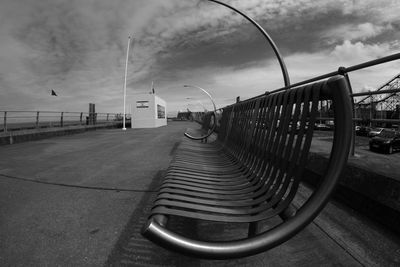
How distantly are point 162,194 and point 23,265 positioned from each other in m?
1.14

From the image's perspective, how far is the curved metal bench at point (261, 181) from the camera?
122cm

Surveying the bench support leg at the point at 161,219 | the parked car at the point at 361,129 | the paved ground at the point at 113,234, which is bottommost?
the paved ground at the point at 113,234

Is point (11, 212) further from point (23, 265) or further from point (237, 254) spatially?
point (237, 254)

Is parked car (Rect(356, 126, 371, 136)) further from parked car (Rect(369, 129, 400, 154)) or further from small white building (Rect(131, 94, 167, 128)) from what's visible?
small white building (Rect(131, 94, 167, 128))

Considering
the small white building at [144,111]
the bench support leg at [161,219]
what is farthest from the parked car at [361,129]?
the small white building at [144,111]

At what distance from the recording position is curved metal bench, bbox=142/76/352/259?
4.02ft

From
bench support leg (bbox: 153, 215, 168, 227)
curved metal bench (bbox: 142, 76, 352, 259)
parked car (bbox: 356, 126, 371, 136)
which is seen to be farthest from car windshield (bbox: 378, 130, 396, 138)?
bench support leg (bbox: 153, 215, 168, 227)

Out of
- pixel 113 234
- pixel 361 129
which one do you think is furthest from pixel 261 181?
pixel 361 129

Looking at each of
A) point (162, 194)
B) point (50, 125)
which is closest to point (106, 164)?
Answer: point (162, 194)

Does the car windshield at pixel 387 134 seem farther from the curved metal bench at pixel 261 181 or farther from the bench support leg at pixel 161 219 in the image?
the bench support leg at pixel 161 219

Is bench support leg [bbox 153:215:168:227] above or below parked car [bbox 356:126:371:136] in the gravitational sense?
below

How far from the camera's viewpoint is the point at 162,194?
5.52 feet

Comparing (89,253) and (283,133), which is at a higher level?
(283,133)

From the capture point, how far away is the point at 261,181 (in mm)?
2014
